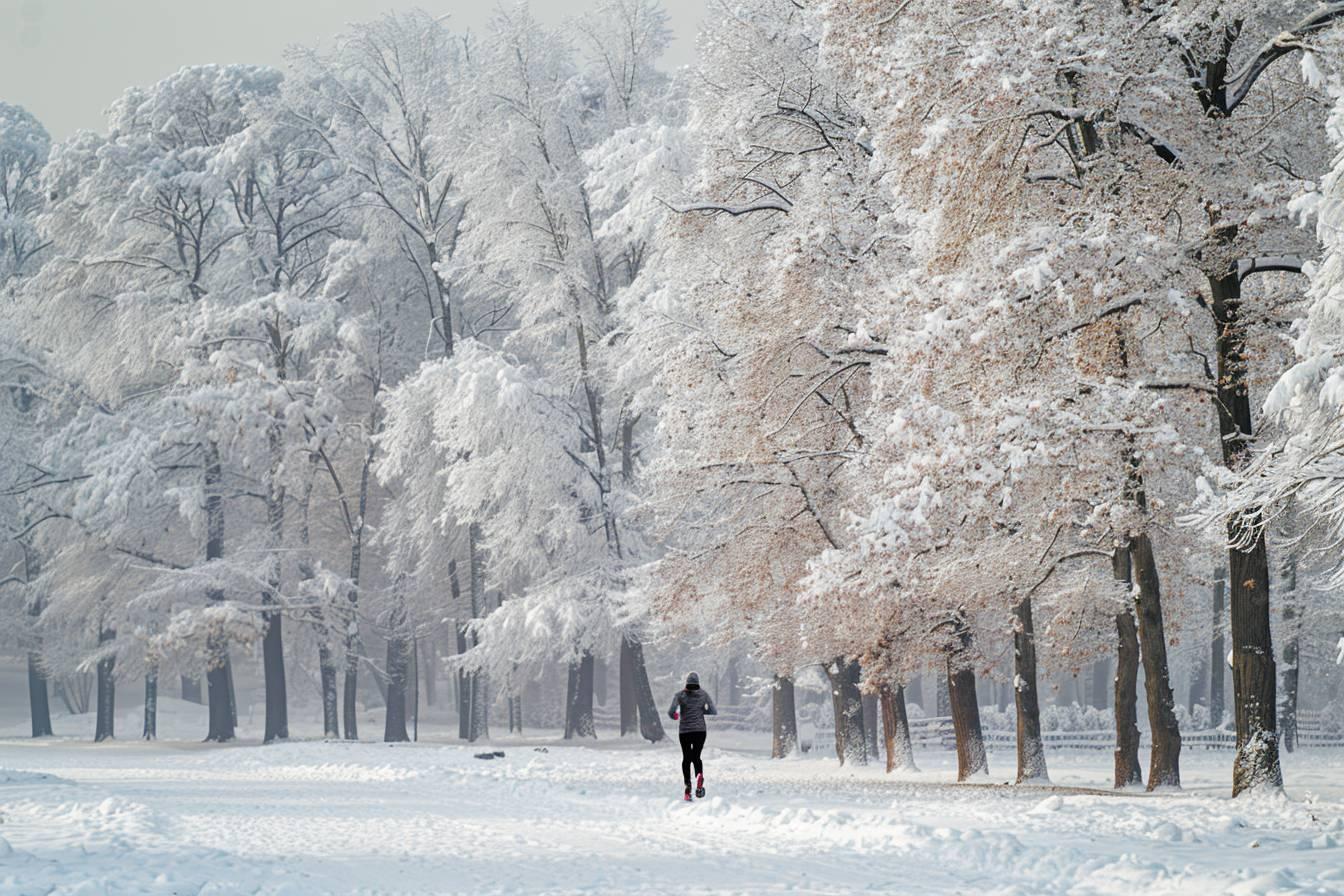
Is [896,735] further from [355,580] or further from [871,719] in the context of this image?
[355,580]

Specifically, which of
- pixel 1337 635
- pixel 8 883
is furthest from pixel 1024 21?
pixel 1337 635

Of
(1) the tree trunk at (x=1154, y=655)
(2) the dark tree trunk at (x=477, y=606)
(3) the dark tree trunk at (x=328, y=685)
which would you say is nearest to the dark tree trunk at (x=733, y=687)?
(2) the dark tree trunk at (x=477, y=606)

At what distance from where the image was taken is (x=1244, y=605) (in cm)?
1391

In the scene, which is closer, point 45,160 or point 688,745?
point 688,745

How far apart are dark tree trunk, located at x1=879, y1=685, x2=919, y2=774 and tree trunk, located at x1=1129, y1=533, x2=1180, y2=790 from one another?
7514 millimetres

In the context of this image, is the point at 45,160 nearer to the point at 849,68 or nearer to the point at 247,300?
the point at 247,300

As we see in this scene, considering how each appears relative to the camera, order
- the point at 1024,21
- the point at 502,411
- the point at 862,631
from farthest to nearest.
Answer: the point at 502,411 < the point at 862,631 < the point at 1024,21

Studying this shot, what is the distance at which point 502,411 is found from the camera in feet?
99.6

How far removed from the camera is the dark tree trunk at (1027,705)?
19641mm

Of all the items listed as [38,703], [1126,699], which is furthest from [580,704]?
[38,703]

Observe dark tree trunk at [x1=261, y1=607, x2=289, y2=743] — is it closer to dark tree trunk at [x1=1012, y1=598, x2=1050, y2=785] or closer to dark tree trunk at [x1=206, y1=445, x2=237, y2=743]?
dark tree trunk at [x1=206, y1=445, x2=237, y2=743]

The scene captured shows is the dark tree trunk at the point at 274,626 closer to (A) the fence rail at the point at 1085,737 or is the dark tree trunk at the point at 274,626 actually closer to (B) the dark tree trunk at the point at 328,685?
(B) the dark tree trunk at the point at 328,685

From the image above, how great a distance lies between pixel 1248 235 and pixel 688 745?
28.0ft

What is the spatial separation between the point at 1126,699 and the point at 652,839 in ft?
28.5
